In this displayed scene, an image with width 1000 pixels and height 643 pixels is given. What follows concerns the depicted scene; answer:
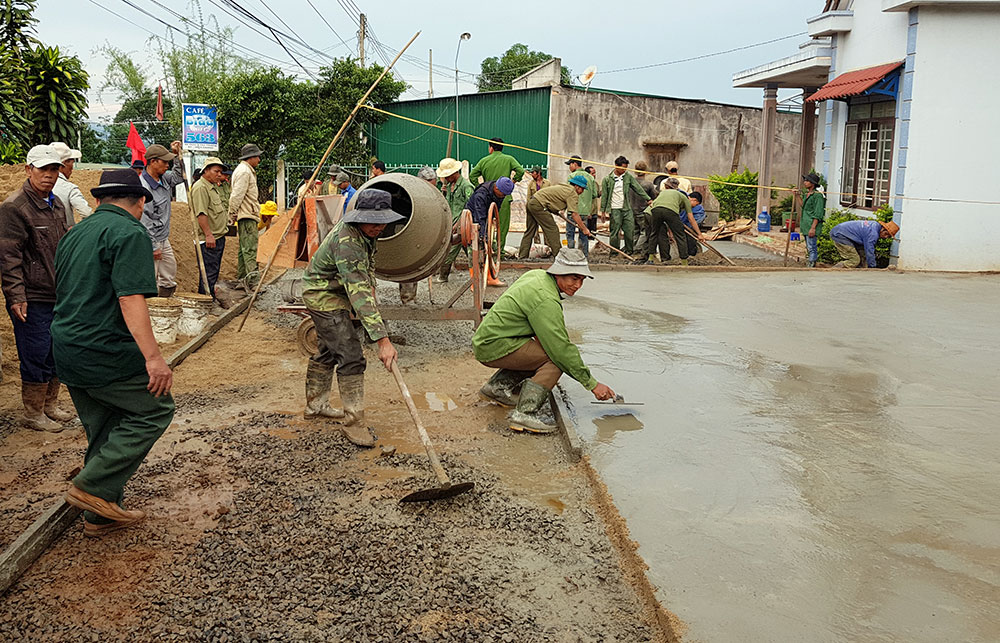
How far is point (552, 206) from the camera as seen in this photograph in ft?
41.7

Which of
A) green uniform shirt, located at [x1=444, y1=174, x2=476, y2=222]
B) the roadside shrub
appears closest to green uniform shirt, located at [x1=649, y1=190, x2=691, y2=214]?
the roadside shrub

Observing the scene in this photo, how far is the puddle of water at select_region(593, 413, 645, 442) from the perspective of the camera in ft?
17.1

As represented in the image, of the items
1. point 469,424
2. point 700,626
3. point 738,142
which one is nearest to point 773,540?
point 700,626

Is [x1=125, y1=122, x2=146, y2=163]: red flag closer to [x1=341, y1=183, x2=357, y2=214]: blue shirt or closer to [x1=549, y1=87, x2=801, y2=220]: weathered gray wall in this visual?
[x1=341, y1=183, x2=357, y2=214]: blue shirt

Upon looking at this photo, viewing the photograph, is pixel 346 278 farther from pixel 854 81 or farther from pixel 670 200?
pixel 854 81

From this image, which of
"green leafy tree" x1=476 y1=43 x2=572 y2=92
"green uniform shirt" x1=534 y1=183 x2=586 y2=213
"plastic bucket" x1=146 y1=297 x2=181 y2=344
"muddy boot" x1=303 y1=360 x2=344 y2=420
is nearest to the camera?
"muddy boot" x1=303 y1=360 x2=344 y2=420

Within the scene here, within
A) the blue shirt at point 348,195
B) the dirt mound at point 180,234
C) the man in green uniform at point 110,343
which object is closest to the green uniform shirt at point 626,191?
the blue shirt at point 348,195

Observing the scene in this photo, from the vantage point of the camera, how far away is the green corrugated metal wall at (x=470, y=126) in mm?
23781

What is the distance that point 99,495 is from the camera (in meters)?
3.67

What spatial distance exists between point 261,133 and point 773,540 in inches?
925

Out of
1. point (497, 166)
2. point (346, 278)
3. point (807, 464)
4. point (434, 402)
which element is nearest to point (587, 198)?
point (497, 166)

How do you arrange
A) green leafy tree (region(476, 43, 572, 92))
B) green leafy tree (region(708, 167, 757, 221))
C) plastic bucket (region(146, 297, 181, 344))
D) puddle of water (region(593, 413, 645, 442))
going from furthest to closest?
green leafy tree (region(476, 43, 572, 92))
green leafy tree (region(708, 167, 757, 221))
plastic bucket (region(146, 297, 181, 344))
puddle of water (region(593, 413, 645, 442))

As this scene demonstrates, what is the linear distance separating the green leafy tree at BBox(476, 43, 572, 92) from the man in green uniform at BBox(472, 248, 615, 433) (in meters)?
42.4

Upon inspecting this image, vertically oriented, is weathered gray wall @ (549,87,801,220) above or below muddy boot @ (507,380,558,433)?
above
